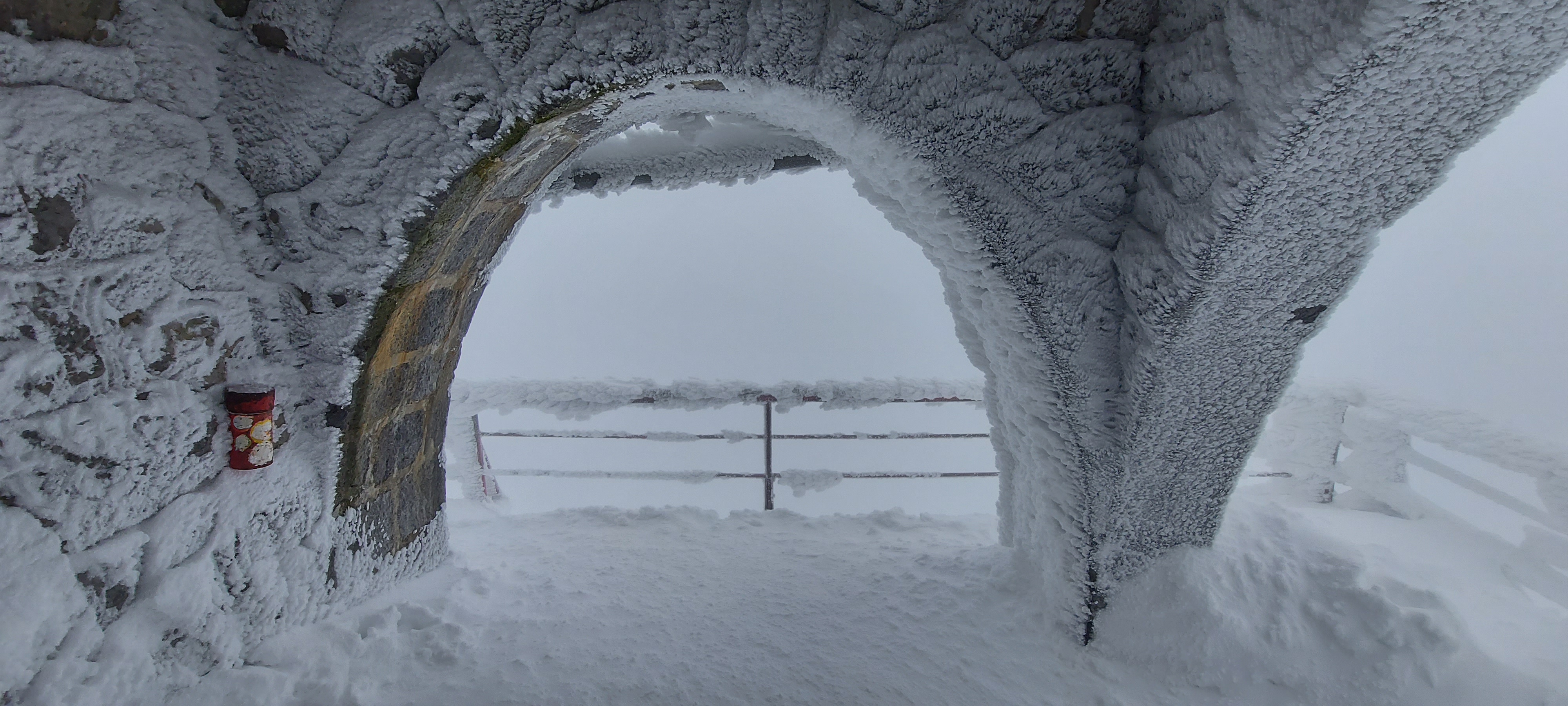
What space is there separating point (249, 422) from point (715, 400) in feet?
5.82

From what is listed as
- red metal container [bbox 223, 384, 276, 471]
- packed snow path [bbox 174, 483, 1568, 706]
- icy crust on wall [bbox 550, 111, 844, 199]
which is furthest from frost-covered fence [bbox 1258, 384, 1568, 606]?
red metal container [bbox 223, 384, 276, 471]

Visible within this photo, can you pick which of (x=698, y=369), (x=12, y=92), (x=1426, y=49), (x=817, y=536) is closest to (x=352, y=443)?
(x=12, y=92)

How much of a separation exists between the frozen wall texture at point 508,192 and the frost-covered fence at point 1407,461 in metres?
1.31

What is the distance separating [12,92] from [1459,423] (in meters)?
4.26

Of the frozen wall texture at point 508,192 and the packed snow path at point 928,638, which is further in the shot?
the packed snow path at point 928,638

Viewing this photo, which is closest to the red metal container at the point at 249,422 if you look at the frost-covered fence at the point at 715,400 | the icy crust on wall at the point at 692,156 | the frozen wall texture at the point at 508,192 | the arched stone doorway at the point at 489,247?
the frozen wall texture at the point at 508,192

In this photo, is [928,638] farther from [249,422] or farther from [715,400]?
[249,422]

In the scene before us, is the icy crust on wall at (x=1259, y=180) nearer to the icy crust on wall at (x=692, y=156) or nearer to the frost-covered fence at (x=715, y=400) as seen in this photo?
the icy crust on wall at (x=692, y=156)

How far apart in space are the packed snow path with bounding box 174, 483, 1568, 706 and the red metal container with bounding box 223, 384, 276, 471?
1.57 ft

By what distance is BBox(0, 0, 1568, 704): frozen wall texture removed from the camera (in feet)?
3.38

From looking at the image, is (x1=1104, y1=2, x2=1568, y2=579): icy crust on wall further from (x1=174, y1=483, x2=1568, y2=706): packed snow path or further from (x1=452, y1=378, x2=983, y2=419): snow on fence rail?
(x1=452, y1=378, x2=983, y2=419): snow on fence rail

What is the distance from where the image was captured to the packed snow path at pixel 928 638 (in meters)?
1.47

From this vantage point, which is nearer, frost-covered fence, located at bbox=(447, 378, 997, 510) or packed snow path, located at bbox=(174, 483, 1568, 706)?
packed snow path, located at bbox=(174, 483, 1568, 706)

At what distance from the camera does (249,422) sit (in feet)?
4.59
